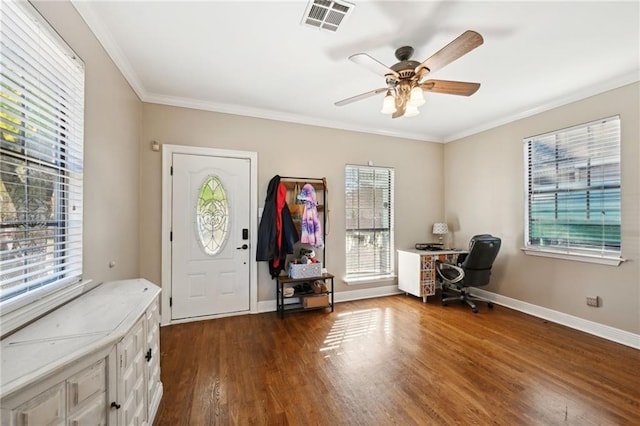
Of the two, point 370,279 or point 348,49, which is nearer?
point 348,49

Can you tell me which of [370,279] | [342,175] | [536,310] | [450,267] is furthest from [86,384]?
[536,310]

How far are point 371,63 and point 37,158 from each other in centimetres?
212

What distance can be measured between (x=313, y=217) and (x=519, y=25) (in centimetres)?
277

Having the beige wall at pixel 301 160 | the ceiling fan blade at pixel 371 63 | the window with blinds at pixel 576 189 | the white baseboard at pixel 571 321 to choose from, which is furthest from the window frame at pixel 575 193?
the ceiling fan blade at pixel 371 63

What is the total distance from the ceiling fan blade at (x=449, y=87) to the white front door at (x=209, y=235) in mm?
2333

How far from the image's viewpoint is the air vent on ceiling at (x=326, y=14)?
1.82 metres

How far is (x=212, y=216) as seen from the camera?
3484 millimetres

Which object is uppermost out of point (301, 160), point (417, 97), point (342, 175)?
point (417, 97)

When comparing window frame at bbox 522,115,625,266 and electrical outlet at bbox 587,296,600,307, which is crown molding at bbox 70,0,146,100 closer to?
window frame at bbox 522,115,625,266

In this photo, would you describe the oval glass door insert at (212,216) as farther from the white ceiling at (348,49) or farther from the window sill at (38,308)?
the window sill at (38,308)

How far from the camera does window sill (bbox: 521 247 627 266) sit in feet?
9.49

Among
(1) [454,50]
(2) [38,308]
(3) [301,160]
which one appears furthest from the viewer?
(3) [301,160]

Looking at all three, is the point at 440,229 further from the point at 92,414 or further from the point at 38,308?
the point at 38,308

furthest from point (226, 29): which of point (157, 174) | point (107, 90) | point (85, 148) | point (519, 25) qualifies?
point (519, 25)
